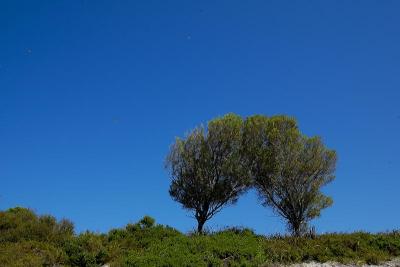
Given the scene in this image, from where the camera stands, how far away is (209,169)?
43312 millimetres

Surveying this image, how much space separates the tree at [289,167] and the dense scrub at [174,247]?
18.3m

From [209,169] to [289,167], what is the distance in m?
6.49

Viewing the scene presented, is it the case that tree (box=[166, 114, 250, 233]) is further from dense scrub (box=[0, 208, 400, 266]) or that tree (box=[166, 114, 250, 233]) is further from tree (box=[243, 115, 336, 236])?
dense scrub (box=[0, 208, 400, 266])

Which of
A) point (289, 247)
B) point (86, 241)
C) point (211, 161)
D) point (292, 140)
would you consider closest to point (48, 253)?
point (86, 241)

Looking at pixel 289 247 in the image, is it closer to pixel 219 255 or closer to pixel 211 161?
pixel 219 255

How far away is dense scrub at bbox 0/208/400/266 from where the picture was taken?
20172 mm

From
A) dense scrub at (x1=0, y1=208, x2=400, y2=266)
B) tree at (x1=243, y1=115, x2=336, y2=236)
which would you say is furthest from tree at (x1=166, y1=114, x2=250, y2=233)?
dense scrub at (x1=0, y1=208, x2=400, y2=266)

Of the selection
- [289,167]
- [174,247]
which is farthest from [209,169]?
[174,247]

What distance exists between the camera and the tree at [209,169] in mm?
42812

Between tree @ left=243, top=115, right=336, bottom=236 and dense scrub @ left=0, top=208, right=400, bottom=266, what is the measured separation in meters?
18.3

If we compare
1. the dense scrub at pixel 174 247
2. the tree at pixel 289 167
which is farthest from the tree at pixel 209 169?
the dense scrub at pixel 174 247

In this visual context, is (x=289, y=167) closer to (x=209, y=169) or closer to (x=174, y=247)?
(x=209, y=169)

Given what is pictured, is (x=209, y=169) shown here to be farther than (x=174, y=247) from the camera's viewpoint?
Yes

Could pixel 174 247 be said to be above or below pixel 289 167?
below
